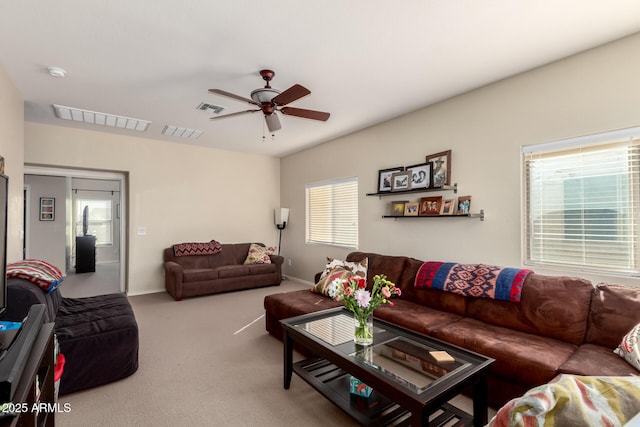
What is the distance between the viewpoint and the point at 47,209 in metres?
6.67

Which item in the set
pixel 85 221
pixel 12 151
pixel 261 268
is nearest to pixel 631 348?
pixel 261 268

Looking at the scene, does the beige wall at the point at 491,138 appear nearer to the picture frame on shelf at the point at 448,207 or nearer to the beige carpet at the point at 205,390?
the picture frame on shelf at the point at 448,207

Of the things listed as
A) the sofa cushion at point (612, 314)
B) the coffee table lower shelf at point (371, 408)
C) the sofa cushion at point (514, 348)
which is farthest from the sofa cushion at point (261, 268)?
the sofa cushion at point (612, 314)

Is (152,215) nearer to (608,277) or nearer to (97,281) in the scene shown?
(97,281)

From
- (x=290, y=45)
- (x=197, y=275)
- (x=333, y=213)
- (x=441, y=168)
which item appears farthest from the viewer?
(x=333, y=213)

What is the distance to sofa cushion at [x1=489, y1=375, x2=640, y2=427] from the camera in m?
0.69

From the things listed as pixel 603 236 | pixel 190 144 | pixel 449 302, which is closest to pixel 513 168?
pixel 603 236

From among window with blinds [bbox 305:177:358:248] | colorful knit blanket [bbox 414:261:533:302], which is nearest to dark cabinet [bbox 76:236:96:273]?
window with blinds [bbox 305:177:358:248]

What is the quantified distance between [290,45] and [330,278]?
7.78 feet

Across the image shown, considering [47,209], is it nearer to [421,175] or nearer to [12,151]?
[12,151]

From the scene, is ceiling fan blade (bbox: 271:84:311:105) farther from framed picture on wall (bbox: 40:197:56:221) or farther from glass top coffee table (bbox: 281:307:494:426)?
framed picture on wall (bbox: 40:197:56:221)

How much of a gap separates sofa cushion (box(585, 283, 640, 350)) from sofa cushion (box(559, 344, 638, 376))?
104 millimetres

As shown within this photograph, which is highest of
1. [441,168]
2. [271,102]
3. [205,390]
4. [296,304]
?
[271,102]

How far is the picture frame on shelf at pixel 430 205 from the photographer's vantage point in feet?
11.7
